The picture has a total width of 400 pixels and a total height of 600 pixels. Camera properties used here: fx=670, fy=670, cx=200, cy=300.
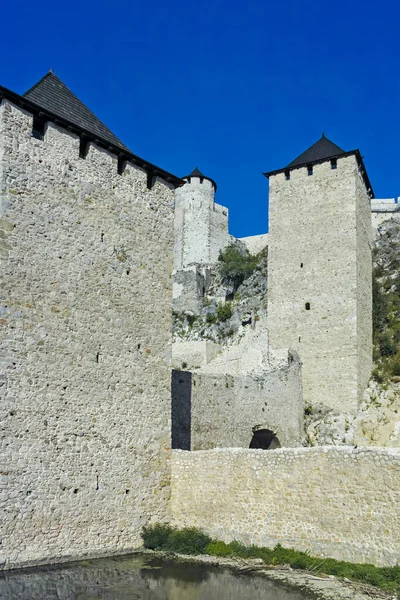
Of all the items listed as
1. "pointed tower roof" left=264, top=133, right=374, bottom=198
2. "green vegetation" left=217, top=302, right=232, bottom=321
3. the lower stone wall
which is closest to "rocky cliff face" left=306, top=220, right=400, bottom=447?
"pointed tower roof" left=264, top=133, right=374, bottom=198

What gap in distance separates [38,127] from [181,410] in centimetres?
808

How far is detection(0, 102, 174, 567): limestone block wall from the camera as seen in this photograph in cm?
1159

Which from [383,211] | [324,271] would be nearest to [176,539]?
[324,271]

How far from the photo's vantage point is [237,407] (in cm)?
1928

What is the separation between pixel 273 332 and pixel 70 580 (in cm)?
1453

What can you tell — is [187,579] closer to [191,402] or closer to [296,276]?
[191,402]

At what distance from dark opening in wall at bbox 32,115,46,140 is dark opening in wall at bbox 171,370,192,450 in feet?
23.9

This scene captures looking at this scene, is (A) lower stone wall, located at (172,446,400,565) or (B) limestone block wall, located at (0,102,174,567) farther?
(B) limestone block wall, located at (0,102,174,567)

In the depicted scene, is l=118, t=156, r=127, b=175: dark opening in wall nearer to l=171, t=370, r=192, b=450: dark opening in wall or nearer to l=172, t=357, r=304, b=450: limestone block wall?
l=171, t=370, r=192, b=450: dark opening in wall

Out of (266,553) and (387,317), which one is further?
(387,317)

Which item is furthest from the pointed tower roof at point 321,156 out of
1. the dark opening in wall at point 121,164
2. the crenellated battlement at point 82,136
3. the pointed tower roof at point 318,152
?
the dark opening in wall at point 121,164

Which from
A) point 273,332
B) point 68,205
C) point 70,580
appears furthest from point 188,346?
point 70,580

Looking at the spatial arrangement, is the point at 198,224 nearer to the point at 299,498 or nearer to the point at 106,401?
the point at 106,401

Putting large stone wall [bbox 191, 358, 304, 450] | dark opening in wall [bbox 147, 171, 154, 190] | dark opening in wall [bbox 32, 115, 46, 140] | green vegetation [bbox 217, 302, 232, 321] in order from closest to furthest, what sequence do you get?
dark opening in wall [bbox 32, 115, 46, 140] < dark opening in wall [bbox 147, 171, 154, 190] < large stone wall [bbox 191, 358, 304, 450] < green vegetation [bbox 217, 302, 232, 321]
